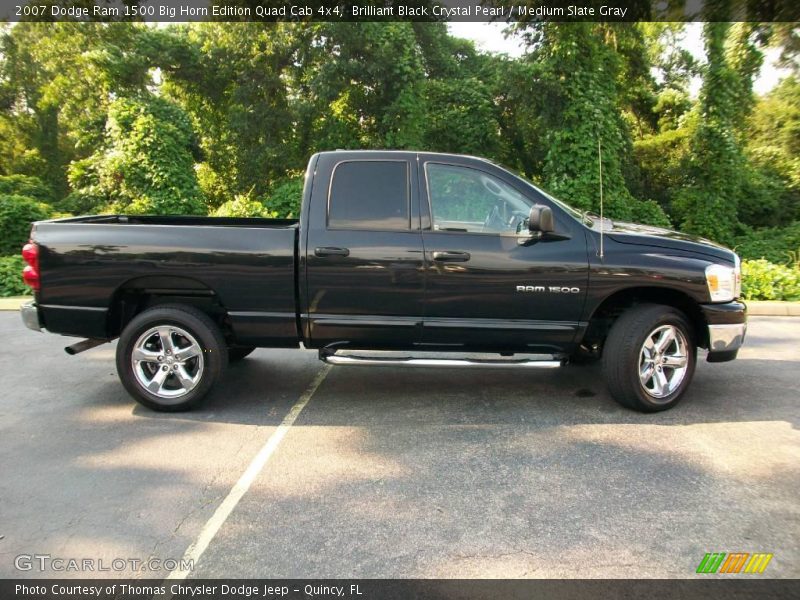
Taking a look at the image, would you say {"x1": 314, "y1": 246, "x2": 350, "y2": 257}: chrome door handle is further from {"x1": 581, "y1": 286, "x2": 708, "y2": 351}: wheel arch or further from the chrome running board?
{"x1": 581, "y1": 286, "x2": 708, "y2": 351}: wheel arch

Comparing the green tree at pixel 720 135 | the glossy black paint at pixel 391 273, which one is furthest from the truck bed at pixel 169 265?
the green tree at pixel 720 135

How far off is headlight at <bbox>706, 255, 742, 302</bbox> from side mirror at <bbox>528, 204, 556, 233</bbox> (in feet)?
Answer: 4.27

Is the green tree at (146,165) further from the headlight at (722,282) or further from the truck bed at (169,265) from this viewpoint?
the headlight at (722,282)

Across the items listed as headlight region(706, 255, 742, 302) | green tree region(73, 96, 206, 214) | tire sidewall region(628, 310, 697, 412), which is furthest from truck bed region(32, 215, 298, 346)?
green tree region(73, 96, 206, 214)

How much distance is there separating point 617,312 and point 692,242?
2.60 ft

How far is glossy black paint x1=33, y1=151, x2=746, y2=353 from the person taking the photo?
4633 millimetres

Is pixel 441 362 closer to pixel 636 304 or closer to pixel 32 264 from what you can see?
pixel 636 304

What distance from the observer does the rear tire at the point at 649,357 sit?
4617 millimetres

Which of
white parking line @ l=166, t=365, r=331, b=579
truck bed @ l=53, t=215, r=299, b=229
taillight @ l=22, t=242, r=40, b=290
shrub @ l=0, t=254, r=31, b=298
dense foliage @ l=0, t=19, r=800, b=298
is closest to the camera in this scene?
white parking line @ l=166, t=365, r=331, b=579

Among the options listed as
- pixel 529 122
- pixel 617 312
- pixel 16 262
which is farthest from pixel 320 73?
pixel 617 312

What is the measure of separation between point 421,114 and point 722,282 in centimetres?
1135

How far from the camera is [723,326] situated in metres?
4.66

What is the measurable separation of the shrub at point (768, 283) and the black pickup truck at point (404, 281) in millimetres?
5332

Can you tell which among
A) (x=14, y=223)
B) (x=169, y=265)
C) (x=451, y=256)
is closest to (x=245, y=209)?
(x=14, y=223)
